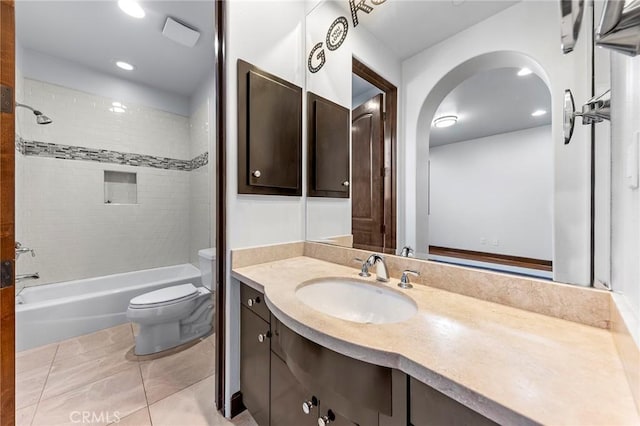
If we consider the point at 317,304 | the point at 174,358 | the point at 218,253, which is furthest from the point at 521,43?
the point at 174,358

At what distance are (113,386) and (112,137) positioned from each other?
2.27 metres

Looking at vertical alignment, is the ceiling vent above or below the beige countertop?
above

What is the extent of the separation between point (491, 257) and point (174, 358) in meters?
2.09

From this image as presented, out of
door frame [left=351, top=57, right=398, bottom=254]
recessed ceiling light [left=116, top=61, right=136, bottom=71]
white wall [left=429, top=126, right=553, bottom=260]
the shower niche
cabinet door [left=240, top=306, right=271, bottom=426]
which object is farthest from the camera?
the shower niche

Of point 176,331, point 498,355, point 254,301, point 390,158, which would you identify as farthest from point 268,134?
point 176,331

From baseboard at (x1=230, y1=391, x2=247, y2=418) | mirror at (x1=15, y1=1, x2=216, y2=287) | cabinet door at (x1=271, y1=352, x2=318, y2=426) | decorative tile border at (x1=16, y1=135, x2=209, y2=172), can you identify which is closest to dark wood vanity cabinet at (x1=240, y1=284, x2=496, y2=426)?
cabinet door at (x1=271, y1=352, x2=318, y2=426)

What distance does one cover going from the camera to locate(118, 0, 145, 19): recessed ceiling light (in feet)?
5.32

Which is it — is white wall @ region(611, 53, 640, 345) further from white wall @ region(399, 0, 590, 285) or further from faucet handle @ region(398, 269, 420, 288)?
faucet handle @ region(398, 269, 420, 288)

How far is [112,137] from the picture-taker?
8.03 ft

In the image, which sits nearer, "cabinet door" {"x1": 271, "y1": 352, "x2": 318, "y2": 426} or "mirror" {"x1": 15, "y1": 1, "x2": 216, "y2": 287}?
"cabinet door" {"x1": 271, "y1": 352, "x2": 318, "y2": 426}

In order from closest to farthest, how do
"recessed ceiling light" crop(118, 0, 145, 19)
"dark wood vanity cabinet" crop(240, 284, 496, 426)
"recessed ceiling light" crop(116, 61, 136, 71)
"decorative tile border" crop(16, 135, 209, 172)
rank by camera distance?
"dark wood vanity cabinet" crop(240, 284, 496, 426) < "recessed ceiling light" crop(118, 0, 145, 19) < "decorative tile border" crop(16, 135, 209, 172) < "recessed ceiling light" crop(116, 61, 136, 71)

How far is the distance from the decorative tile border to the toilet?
50.2 inches

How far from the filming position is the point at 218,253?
124 cm

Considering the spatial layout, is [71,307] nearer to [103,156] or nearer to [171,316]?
[171,316]
